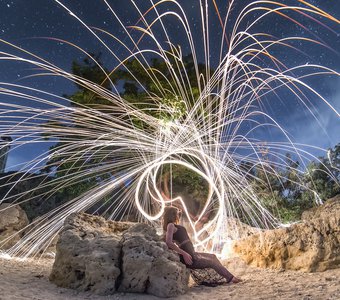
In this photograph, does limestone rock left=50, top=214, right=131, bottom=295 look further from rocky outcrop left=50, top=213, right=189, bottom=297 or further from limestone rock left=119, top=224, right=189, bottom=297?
limestone rock left=119, top=224, right=189, bottom=297

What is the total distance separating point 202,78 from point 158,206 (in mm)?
6432

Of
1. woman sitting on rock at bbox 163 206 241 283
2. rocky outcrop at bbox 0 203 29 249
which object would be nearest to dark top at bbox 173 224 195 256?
woman sitting on rock at bbox 163 206 241 283

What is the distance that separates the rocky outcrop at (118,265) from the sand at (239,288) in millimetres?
172

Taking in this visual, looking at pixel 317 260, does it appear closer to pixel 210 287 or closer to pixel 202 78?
pixel 210 287

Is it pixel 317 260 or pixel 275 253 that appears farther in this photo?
pixel 275 253

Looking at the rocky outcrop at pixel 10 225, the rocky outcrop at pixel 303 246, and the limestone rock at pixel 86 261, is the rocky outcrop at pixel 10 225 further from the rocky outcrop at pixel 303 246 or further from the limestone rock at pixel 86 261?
the rocky outcrop at pixel 303 246

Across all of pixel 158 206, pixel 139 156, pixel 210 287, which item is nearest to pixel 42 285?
pixel 210 287

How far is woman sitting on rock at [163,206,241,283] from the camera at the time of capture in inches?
253

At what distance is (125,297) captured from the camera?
17.7ft

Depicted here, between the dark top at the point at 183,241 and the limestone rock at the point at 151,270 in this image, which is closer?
the limestone rock at the point at 151,270

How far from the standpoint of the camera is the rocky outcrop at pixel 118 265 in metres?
5.61

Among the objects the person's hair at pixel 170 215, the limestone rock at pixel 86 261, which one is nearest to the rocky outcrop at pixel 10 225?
the limestone rock at pixel 86 261

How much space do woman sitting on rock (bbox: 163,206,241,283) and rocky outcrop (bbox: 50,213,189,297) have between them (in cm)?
25

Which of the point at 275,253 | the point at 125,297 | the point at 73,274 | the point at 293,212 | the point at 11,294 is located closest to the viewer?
the point at 11,294
